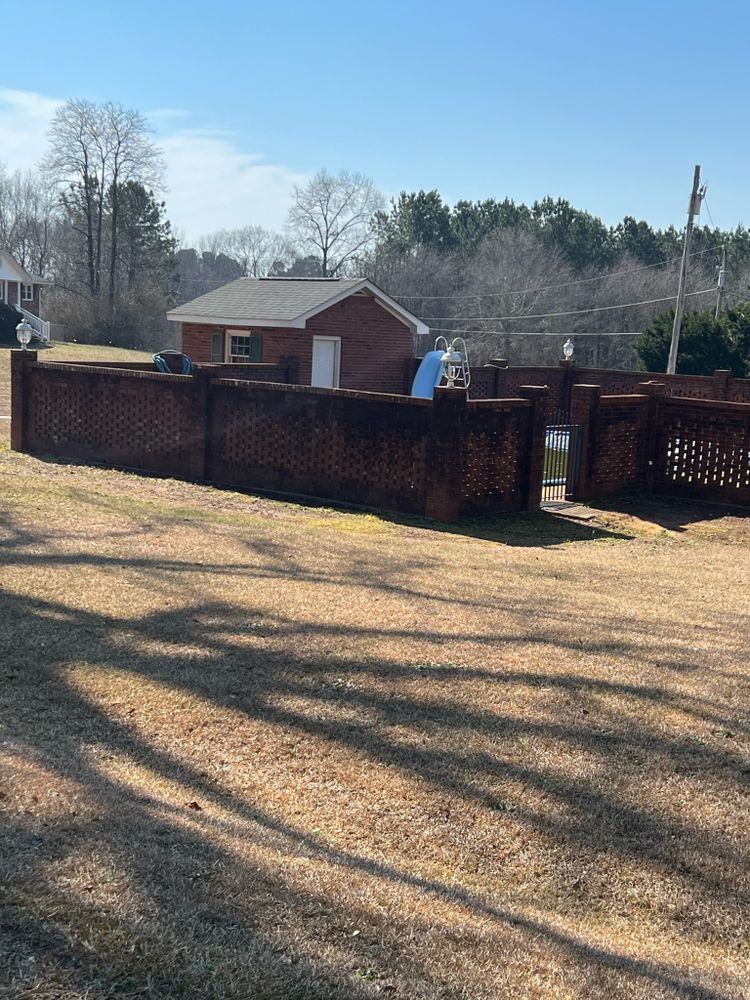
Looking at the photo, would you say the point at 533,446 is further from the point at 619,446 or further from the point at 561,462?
the point at 619,446

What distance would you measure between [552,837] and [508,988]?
1352 millimetres

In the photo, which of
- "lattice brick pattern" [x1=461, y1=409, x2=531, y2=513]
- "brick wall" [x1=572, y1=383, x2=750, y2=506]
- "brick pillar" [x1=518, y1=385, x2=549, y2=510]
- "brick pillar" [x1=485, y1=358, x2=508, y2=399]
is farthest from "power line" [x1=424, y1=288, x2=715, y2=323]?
"lattice brick pattern" [x1=461, y1=409, x2=531, y2=513]

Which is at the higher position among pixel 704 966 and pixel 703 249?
pixel 703 249

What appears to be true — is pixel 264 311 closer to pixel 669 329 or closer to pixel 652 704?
pixel 669 329

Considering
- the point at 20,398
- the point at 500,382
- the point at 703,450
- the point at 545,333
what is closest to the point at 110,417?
the point at 20,398

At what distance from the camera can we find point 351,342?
3042 centimetres

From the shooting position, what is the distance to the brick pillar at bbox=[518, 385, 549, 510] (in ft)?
48.2

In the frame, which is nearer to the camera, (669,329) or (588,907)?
(588,907)

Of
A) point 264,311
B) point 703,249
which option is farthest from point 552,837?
point 703,249

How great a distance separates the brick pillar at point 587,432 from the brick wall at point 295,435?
1628mm

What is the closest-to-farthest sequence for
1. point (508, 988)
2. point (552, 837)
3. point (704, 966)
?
point (508, 988)
point (704, 966)
point (552, 837)

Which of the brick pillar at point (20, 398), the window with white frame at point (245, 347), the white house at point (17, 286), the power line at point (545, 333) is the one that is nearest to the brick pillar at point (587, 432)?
the brick pillar at point (20, 398)

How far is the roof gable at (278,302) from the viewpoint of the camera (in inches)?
1144

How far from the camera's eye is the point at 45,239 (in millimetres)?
99500
